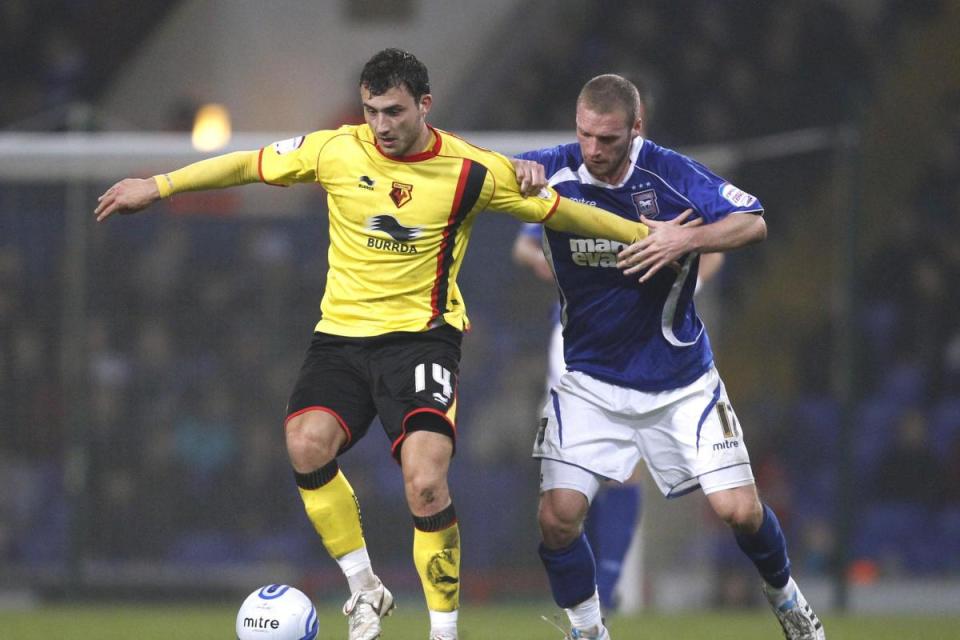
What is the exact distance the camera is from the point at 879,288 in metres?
12.9

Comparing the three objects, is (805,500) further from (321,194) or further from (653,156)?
(653,156)

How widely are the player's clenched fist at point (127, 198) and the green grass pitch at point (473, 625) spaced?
2434 millimetres

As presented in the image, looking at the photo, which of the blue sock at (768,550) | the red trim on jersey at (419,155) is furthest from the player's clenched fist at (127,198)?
the blue sock at (768,550)

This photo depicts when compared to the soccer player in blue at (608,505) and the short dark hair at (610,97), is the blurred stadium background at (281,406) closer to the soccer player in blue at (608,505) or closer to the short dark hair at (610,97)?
the soccer player in blue at (608,505)

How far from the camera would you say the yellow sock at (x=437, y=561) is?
209 inches

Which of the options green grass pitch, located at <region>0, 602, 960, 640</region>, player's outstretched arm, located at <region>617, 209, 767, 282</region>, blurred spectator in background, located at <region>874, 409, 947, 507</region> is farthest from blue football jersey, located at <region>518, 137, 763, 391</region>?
blurred spectator in background, located at <region>874, 409, 947, 507</region>

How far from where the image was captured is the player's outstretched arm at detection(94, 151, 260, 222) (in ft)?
17.5

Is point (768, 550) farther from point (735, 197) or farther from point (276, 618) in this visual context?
point (276, 618)

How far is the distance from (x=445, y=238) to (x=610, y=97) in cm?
76

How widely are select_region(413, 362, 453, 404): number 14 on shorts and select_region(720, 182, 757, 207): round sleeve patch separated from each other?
119 cm

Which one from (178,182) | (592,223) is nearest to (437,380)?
(592,223)

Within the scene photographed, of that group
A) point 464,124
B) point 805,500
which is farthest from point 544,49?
point 805,500

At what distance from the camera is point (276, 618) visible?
5203 millimetres

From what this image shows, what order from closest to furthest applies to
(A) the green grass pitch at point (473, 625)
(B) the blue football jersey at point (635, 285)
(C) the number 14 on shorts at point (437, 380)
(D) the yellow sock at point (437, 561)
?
(D) the yellow sock at point (437, 561), (C) the number 14 on shorts at point (437, 380), (B) the blue football jersey at point (635, 285), (A) the green grass pitch at point (473, 625)
